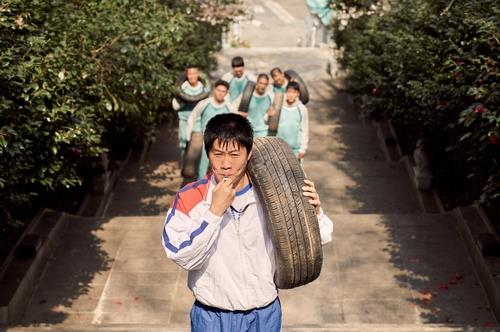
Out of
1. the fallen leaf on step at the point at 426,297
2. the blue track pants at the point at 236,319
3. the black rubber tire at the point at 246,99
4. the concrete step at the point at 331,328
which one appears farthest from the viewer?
the black rubber tire at the point at 246,99

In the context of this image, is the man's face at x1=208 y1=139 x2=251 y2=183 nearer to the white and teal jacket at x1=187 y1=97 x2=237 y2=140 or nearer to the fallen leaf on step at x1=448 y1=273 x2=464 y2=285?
the fallen leaf on step at x1=448 y1=273 x2=464 y2=285

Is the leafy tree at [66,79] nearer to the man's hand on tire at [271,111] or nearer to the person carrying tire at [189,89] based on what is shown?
the person carrying tire at [189,89]

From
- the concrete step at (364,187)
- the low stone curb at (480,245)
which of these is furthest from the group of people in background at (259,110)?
the low stone curb at (480,245)

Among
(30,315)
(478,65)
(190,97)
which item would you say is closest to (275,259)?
(30,315)

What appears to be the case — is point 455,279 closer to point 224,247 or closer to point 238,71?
point 238,71

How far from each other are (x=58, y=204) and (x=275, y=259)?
904cm

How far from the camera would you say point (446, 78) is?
1032cm

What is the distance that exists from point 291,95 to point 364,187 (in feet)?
11.1

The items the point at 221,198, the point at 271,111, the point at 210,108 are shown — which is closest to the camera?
the point at 221,198

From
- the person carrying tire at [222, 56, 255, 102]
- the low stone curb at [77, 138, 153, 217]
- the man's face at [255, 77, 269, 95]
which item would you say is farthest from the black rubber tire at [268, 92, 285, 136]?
the low stone curb at [77, 138, 153, 217]

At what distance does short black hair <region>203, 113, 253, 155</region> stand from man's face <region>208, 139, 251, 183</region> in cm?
2

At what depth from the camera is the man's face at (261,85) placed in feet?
36.5

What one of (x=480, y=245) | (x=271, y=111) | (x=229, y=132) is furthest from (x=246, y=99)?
(x=229, y=132)

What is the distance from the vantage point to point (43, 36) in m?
7.95
